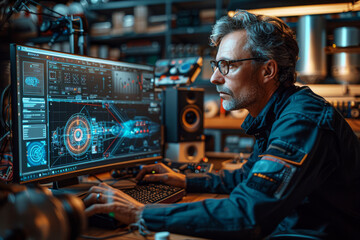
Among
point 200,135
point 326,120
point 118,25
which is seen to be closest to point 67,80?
point 326,120

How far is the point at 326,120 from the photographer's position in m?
0.86

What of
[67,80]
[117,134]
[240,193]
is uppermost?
[67,80]

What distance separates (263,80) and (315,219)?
50 centimetres

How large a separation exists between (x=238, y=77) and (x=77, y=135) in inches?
23.8

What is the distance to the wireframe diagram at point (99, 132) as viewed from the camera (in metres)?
1.06

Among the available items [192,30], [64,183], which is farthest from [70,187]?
[192,30]

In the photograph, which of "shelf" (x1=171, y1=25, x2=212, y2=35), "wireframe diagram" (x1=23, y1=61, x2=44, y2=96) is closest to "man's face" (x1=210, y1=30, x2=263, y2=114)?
"wireframe diagram" (x1=23, y1=61, x2=44, y2=96)

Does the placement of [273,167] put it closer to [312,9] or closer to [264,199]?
[264,199]

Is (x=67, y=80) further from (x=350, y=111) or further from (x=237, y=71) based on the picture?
(x=350, y=111)

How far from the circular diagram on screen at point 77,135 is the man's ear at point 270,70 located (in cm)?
66

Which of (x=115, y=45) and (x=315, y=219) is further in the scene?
(x=115, y=45)

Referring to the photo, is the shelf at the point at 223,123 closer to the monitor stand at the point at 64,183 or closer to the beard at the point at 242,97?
the beard at the point at 242,97

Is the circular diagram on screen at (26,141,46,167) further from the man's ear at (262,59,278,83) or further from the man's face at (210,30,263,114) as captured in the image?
the man's ear at (262,59,278,83)

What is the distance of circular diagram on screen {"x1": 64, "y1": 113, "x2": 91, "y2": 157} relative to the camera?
1.08 m
